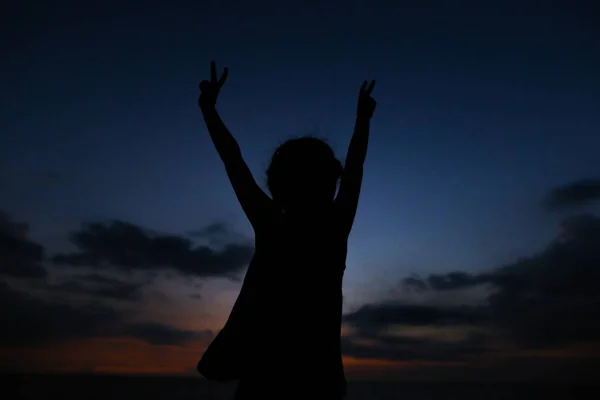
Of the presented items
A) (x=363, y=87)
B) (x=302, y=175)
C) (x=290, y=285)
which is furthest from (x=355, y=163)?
(x=290, y=285)

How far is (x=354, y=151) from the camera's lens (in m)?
2.09

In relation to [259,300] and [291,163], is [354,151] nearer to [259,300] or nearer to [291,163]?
[291,163]

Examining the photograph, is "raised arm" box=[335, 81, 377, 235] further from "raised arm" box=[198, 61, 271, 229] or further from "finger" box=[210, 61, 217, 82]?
"finger" box=[210, 61, 217, 82]

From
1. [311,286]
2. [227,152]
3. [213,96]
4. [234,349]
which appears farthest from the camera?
[213,96]

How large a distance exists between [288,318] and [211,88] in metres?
0.99

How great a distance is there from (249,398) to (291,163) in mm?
765

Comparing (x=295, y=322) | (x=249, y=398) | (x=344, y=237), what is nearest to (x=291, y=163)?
(x=344, y=237)

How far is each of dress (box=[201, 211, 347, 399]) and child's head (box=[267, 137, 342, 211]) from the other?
0.07 m

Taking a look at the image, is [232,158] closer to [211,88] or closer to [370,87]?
[211,88]

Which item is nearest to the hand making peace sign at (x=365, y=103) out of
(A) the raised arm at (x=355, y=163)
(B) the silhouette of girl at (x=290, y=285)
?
(A) the raised arm at (x=355, y=163)

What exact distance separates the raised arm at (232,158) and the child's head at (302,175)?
10cm

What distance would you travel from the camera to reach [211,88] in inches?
82.0

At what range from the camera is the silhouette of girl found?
1.59 meters

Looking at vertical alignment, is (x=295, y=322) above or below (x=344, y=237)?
below
